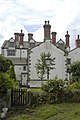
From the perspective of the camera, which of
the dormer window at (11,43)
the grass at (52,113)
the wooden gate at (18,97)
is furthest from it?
the dormer window at (11,43)

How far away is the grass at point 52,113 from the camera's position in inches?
625

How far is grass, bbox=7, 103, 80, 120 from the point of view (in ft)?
52.1

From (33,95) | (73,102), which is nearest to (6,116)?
(33,95)

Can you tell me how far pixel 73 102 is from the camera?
1942 cm

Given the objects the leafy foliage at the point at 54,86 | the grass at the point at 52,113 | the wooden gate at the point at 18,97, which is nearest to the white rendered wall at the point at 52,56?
the wooden gate at the point at 18,97

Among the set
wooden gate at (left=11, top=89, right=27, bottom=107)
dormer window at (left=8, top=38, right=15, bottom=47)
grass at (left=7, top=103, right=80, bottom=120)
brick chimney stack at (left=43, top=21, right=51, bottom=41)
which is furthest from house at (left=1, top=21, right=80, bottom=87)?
grass at (left=7, top=103, right=80, bottom=120)

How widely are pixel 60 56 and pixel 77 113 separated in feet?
144

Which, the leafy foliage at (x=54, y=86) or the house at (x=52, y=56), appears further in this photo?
the house at (x=52, y=56)

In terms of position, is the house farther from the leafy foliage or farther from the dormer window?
the leafy foliage

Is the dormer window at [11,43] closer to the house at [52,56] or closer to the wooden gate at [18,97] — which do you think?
the house at [52,56]

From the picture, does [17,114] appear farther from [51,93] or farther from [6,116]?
A: [51,93]

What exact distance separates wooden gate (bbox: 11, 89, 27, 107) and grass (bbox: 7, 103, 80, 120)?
3.87 ft

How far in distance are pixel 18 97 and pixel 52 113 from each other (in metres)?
4.21

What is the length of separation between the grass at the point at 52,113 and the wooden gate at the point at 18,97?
1.18m
